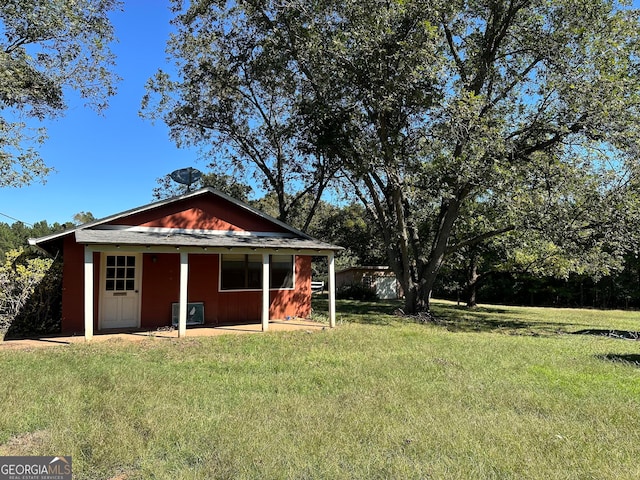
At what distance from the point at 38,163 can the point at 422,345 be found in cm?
1182

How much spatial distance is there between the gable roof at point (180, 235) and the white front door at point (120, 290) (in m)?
0.86

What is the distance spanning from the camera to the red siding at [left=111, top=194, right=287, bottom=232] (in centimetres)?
1182

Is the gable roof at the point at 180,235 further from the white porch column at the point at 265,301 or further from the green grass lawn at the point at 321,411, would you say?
the green grass lawn at the point at 321,411

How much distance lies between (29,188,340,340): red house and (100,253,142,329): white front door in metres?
0.02

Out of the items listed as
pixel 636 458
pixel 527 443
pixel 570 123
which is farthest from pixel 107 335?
pixel 570 123

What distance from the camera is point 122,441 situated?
4031 millimetres

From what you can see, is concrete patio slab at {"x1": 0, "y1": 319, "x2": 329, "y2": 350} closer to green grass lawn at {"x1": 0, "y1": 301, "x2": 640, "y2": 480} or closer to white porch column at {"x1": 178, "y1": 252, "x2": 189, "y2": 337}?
white porch column at {"x1": 178, "y1": 252, "x2": 189, "y2": 337}

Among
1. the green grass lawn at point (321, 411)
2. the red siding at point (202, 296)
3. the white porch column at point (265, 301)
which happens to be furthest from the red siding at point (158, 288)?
the green grass lawn at point (321, 411)

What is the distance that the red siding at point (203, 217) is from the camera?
11.8m

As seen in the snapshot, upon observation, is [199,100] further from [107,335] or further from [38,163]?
[107,335]

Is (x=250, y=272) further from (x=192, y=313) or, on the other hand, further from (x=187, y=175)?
(x=187, y=175)

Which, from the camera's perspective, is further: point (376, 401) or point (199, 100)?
point (199, 100)

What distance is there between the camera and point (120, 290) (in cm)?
1150

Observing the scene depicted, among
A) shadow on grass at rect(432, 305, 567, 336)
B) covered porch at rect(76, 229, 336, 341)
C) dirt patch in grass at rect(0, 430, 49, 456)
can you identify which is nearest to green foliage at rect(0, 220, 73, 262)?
covered porch at rect(76, 229, 336, 341)
